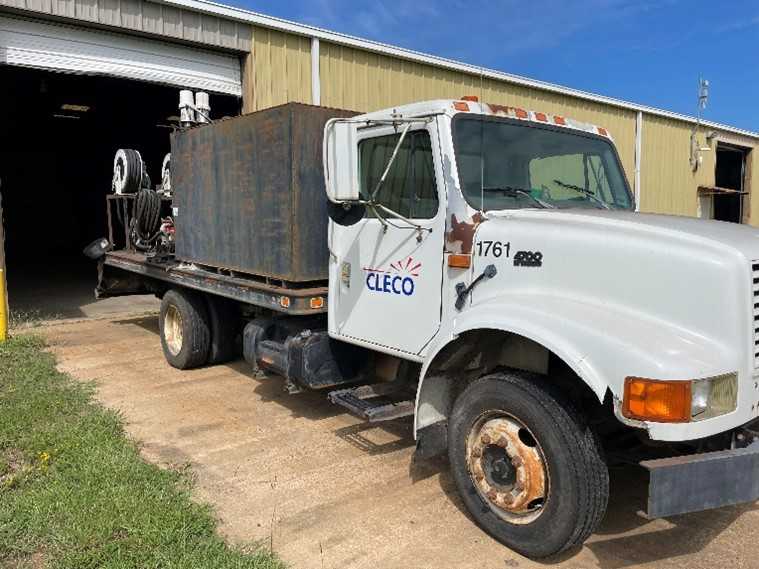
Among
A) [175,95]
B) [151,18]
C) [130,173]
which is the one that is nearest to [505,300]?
[130,173]

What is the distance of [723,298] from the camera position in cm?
271

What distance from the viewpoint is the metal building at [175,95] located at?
8406 millimetres

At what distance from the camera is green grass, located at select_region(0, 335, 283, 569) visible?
306 centimetres

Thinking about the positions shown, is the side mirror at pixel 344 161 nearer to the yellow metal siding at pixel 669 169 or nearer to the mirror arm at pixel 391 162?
the mirror arm at pixel 391 162

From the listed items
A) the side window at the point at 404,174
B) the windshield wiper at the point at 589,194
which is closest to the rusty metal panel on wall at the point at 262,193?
the side window at the point at 404,174

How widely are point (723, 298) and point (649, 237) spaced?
44cm

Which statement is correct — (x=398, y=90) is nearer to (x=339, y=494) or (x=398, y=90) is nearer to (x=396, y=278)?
(x=396, y=278)

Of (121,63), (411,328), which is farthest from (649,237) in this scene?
(121,63)

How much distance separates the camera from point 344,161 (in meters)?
3.66

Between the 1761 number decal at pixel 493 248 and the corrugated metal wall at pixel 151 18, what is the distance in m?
7.06

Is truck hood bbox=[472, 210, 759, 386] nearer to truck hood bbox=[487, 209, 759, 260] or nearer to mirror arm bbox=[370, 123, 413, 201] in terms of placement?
truck hood bbox=[487, 209, 759, 260]

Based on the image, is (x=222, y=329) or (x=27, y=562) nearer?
(x=27, y=562)

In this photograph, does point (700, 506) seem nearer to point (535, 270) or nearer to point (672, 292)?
point (672, 292)

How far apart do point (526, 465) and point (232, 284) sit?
10.7 feet
